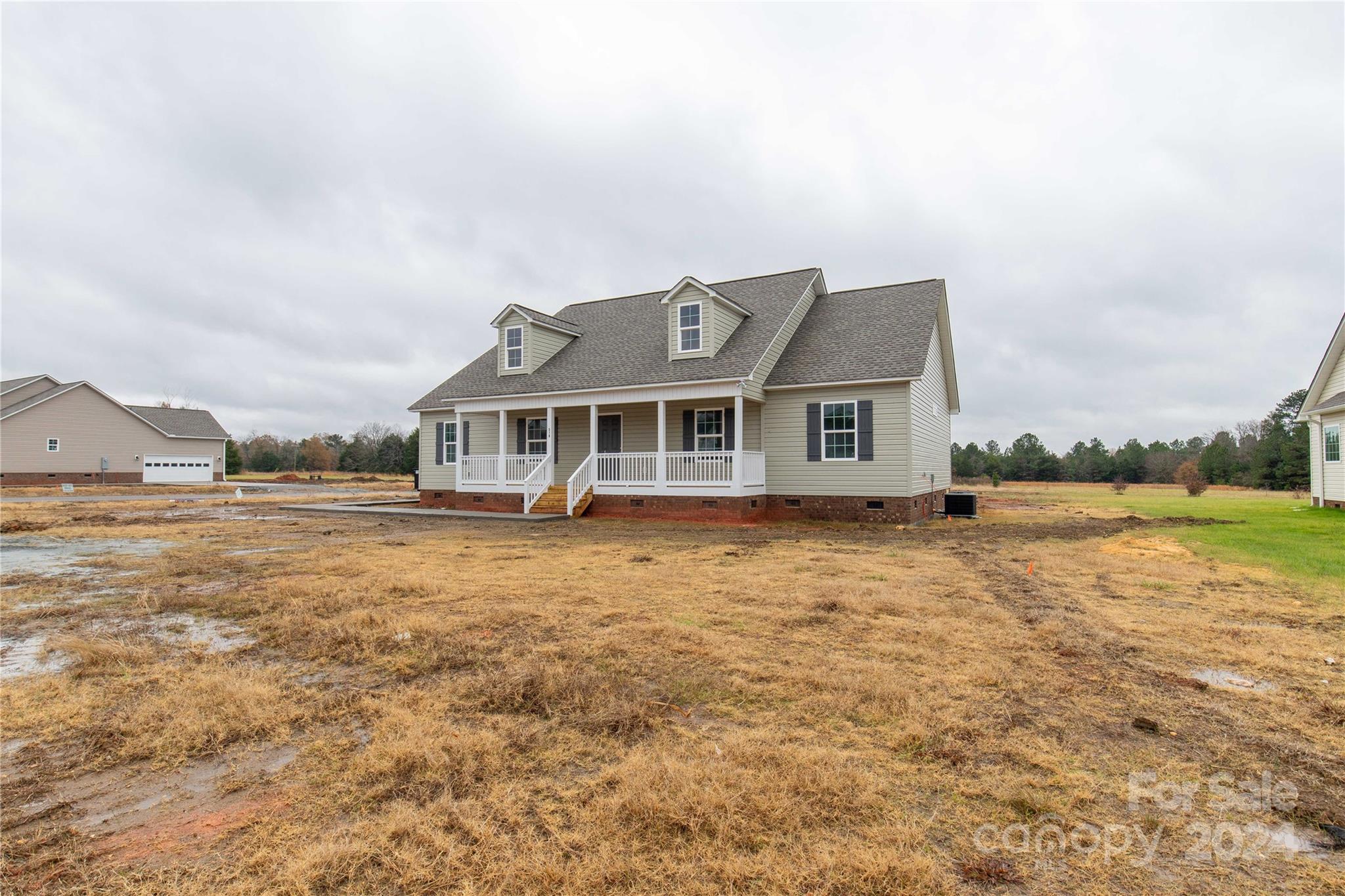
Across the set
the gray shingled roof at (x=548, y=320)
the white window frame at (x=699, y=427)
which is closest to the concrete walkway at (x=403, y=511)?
the white window frame at (x=699, y=427)

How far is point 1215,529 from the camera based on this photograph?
41.9ft

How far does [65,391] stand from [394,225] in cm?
2522

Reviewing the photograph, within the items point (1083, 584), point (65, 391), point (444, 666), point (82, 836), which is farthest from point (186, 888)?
point (65, 391)

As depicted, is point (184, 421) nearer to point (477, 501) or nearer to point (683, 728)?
point (477, 501)

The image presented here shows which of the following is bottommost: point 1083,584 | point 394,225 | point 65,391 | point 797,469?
point 1083,584

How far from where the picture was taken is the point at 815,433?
1644cm

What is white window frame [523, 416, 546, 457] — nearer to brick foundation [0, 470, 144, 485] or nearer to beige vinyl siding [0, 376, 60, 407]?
brick foundation [0, 470, 144, 485]

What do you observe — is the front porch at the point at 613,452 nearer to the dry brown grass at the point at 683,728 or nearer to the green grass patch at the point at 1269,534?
the dry brown grass at the point at 683,728

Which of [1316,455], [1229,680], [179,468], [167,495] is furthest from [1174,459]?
[179,468]

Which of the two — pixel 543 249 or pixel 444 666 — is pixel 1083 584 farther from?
pixel 543 249

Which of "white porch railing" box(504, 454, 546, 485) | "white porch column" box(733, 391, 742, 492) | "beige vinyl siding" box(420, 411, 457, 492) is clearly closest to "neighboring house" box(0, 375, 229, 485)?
"beige vinyl siding" box(420, 411, 457, 492)

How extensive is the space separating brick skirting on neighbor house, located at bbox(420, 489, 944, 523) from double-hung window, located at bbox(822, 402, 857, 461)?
110cm

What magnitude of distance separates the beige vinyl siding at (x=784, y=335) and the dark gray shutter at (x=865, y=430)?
2671mm

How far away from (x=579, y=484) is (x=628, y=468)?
1585mm
